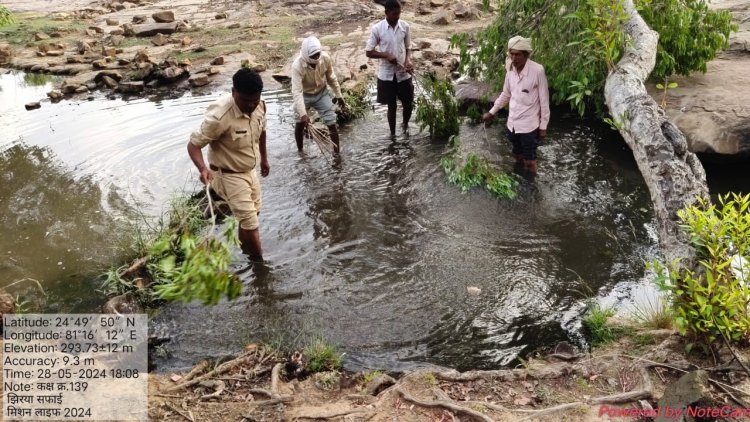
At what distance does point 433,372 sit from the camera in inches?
153

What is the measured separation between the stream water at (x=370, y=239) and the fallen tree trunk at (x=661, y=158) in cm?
103

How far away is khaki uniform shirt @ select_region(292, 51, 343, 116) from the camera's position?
6.72 metres

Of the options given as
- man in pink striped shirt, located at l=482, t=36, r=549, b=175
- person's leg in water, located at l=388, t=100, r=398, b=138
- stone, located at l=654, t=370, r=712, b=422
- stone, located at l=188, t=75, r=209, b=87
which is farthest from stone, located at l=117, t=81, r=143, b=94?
stone, located at l=654, t=370, r=712, b=422

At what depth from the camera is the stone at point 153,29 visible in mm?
14898

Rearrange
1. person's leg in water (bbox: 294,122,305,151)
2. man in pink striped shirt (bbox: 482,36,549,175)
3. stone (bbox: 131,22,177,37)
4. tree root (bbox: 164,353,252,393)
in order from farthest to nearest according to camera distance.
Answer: stone (bbox: 131,22,177,37), person's leg in water (bbox: 294,122,305,151), man in pink striped shirt (bbox: 482,36,549,175), tree root (bbox: 164,353,252,393)

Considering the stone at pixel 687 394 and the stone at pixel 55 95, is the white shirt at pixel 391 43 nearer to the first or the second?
the stone at pixel 687 394

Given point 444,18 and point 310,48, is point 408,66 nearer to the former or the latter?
point 310,48

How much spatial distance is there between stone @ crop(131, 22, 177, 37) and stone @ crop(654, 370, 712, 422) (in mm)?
15103

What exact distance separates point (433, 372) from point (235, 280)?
153 cm

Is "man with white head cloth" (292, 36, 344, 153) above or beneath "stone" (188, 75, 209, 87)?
above

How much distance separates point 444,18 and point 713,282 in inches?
516

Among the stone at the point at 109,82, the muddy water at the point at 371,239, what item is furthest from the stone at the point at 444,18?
the stone at the point at 109,82

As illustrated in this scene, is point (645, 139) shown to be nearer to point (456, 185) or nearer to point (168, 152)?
point (456, 185)

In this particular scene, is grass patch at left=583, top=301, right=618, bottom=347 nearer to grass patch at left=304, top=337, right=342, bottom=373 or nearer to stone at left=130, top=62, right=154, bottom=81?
grass patch at left=304, top=337, right=342, bottom=373
